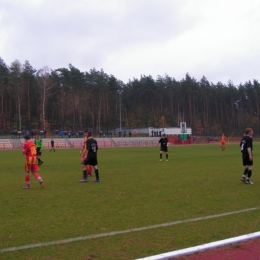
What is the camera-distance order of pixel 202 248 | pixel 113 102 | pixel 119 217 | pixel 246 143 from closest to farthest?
pixel 202 248 < pixel 119 217 < pixel 246 143 < pixel 113 102

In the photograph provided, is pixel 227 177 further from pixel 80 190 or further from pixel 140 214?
pixel 140 214

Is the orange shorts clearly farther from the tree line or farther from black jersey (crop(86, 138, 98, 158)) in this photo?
the tree line

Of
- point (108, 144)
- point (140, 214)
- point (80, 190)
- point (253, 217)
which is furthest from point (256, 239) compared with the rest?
point (108, 144)

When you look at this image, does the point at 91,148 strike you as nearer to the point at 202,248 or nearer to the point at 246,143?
the point at 246,143

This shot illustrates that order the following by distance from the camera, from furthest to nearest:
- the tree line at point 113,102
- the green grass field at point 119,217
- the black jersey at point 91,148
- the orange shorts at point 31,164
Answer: the tree line at point 113,102, the black jersey at point 91,148, the orange shorts at point 31,164, the green grass field at point 119,217

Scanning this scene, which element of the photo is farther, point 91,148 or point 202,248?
point 91,148

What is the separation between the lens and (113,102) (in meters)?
91.7

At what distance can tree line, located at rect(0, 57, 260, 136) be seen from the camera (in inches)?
2888

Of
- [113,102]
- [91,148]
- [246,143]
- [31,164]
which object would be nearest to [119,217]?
[31,164]

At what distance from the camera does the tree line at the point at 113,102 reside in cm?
7335

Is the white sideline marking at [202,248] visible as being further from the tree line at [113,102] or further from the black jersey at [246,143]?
the tree line at [113,102]

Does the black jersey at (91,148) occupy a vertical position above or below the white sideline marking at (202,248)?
above

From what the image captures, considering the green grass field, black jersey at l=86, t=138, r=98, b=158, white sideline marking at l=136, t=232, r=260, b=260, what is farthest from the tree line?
white sideline marking at l=136, t=232, r=260, b=260

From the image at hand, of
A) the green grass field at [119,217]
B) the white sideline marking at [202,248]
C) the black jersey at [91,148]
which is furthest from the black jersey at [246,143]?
the white sideline marking at [202,248]
